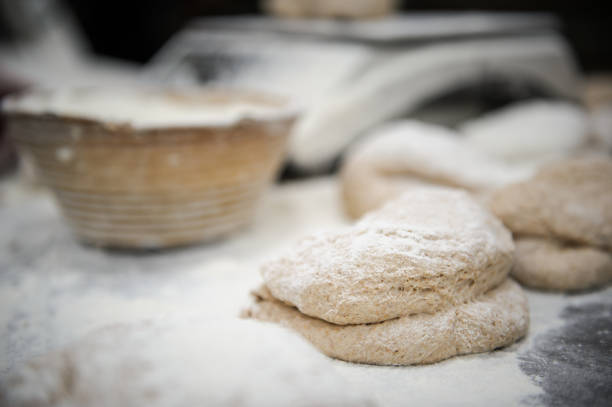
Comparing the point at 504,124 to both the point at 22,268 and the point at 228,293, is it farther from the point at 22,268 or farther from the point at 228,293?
the point at 22,268

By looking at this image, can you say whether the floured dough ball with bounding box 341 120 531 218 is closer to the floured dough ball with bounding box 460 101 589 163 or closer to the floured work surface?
the floured work surface

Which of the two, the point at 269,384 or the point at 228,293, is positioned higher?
the point at 269,384

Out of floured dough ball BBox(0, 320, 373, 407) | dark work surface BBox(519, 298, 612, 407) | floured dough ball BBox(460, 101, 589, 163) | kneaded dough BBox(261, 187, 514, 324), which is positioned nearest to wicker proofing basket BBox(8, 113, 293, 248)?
kneaded dough BBox(261, 187, 514, 324)

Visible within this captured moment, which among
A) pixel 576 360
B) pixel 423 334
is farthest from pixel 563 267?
pixel 423 334

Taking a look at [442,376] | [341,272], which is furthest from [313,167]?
[442,376]

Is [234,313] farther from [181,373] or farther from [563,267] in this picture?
[563,267]

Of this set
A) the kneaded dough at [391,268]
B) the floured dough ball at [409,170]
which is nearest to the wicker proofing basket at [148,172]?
the floured dough ball at [409,170]

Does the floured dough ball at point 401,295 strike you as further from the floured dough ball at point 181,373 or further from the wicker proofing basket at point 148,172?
the wicker proofing basket at point 148,172
